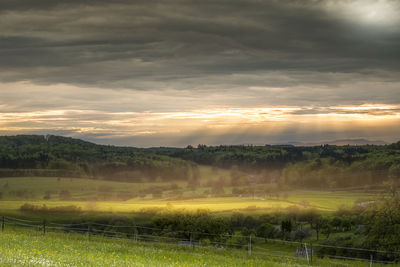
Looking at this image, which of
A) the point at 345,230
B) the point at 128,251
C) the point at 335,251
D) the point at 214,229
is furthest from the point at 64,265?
the point at 345,230

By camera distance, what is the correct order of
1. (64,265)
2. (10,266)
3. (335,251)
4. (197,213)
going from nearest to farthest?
(10,266)
(64,265)
(335,251)
(197,213)

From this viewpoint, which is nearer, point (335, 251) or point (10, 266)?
point (10, 266)

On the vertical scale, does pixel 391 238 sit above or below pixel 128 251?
below

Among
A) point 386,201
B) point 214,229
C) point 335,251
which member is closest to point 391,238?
point 386,201

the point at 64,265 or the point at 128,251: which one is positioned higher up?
the point at 64,265

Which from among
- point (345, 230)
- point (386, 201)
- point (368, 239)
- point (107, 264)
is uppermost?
point (107, 264)

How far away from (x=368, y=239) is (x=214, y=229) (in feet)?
225

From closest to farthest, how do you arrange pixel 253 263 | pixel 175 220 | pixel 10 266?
pixel 10 266 → pixel 253 263 → pixel 175 220

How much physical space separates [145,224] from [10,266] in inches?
7218

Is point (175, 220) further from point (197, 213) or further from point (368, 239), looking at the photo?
point (368, 239)

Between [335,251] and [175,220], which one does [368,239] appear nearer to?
[335,251]

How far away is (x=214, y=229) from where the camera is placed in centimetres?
16888

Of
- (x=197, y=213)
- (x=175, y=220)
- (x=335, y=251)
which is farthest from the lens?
(x=197, y=213)

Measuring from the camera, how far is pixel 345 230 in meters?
194
